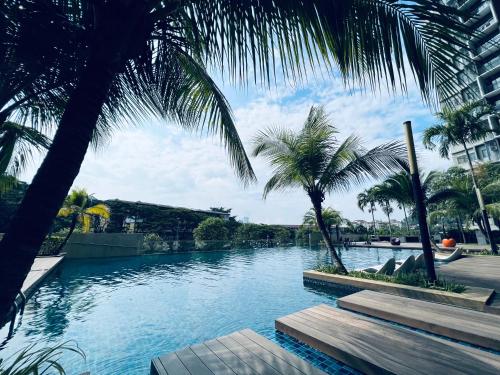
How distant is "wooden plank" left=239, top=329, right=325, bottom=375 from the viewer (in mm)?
2896

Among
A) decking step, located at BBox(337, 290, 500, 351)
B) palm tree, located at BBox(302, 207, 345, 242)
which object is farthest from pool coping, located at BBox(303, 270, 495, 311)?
palm tree, located at BBox(302, 207, 345, 242)

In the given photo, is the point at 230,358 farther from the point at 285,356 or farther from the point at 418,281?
the point at 418,281

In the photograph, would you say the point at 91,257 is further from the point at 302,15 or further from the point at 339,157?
the point at 302,15

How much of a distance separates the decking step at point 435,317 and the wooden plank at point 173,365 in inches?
152

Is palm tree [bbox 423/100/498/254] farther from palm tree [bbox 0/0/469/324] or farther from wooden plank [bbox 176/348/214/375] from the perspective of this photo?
wooden plank [bbox 176/348/214/375]

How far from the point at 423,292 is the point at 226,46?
6.58 m

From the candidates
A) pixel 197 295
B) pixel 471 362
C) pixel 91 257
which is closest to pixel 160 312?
pixel 197 295

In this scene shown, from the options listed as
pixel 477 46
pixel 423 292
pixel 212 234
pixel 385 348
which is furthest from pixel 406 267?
pixel 212 234

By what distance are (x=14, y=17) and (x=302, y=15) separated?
6.69 ft

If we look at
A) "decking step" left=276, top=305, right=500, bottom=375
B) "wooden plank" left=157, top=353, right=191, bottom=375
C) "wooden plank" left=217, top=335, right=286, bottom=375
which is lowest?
"wooden plank" left=157, top=353, right=191, bottom=375

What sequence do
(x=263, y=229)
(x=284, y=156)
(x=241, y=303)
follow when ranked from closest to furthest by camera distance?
(x=241, y=303), (x=284, y=156), (x=263, y=229)

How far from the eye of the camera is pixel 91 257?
19.3 metres

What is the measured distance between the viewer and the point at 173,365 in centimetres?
319

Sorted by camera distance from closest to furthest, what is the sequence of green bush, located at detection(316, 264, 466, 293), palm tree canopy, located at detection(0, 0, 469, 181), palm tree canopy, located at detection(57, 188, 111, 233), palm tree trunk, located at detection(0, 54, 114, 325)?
1. palm tree trunk, located at detection(0, 54, 114, 325)
2. palm tree canopy, located at detection(0, 0, 469, 181)
3. green bush, located at detection(316, 264, 466, 293)
4. palm tree canopy, located at detection(57, 188, 111, 233)
